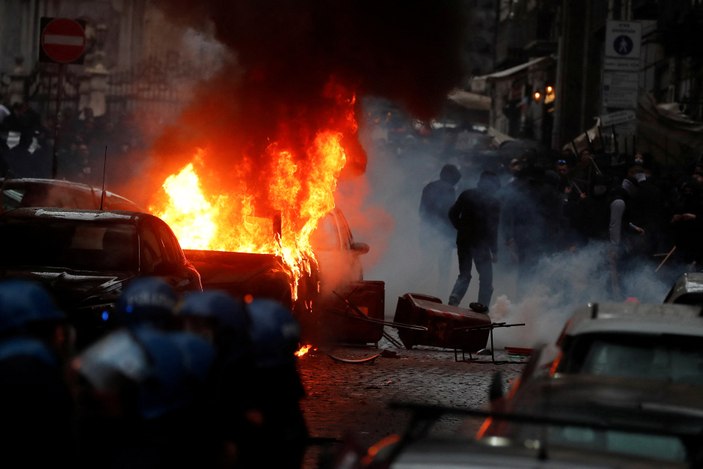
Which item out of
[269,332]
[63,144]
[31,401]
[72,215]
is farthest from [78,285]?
[63,144]

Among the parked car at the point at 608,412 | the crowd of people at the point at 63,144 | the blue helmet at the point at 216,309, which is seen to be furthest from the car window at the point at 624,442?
the crowd of people at the point at 63,144

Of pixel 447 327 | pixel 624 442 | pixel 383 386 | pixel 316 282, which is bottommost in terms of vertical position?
pixel 383 386

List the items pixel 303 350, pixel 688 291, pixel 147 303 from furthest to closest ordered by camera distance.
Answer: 1. pixel 303 350
2. pixel 688 291
3. pixel 147 303

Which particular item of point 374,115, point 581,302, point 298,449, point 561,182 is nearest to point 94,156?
point 374,115

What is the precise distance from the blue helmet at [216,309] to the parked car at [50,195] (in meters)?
11.6

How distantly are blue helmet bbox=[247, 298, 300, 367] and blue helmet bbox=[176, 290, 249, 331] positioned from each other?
106mm

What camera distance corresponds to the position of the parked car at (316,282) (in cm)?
1252

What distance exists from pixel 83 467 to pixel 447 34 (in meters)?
13.0

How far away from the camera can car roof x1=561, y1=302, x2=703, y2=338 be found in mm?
6312

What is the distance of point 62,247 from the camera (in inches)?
429

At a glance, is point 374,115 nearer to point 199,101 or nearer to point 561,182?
point 561,182

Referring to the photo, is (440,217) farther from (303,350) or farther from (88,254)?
(88,254)

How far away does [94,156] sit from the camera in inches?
1061

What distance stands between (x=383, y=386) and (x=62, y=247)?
299 centimetres
